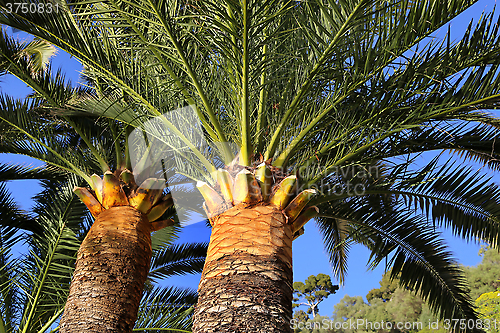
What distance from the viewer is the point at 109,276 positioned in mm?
4555

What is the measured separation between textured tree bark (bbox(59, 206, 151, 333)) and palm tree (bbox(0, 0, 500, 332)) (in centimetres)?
7

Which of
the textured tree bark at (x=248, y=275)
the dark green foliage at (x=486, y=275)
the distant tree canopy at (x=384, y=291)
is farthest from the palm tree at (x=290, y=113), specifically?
the distant tree canopy at (x=384, y=291)

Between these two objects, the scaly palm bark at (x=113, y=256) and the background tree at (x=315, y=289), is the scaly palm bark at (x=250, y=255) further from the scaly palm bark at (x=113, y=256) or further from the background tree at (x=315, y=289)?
the background tree at (x=315, y=289)

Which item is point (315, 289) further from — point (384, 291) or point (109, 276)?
point (109, 276)

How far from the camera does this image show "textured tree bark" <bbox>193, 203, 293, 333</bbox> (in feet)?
10.0

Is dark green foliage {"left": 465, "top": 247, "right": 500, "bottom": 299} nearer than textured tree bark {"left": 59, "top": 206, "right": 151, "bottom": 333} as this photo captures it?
No

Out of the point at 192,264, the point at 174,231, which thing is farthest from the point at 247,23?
the point at 192,264

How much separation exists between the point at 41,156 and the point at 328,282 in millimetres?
30967

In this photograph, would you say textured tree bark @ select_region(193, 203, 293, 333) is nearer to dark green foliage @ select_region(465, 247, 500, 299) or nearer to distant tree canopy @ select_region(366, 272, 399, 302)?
dark green foliage @ select_region(465, 247, 500, 299)

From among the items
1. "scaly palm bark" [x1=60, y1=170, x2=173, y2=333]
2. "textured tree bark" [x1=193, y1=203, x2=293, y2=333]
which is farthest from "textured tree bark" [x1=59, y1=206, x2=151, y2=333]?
"textured tree bark" [x1=193, y1=203, x2=293, y2=333]

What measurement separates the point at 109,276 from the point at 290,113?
272cm

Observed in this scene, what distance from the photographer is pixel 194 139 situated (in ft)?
15.3

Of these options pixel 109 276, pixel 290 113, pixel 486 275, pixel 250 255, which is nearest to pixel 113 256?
pixel 109 276

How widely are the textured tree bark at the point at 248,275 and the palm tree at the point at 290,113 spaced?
1 cm
